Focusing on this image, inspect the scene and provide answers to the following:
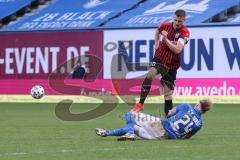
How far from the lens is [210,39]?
33688 mm

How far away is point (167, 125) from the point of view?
13.5 metres

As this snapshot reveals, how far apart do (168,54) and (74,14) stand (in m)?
23.2

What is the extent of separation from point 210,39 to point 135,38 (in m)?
3.68

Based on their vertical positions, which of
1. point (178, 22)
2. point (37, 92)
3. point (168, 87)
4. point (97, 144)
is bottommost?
point (37, 92)

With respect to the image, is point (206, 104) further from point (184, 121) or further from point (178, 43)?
point (178, 43)

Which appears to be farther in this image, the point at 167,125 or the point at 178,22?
the point at 178,22

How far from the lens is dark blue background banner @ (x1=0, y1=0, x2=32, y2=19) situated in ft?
140

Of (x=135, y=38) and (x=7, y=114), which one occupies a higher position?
(x=135, y=38)

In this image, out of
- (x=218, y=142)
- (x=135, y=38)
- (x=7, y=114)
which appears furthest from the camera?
(x=135, y=38)

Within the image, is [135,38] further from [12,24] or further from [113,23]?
[12,24]

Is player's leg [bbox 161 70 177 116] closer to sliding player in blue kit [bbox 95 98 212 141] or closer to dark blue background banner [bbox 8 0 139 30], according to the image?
sliding player in blue kit [bbox 95 98 212 141]

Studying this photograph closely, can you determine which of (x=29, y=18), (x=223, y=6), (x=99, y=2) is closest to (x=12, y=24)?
(x=29, y=18)

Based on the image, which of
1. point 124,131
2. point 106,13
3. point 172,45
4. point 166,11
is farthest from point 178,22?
point 106,13

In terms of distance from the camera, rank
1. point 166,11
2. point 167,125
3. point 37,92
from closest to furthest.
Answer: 1. point 167,125
2. point 37,92
3. point 166,11
